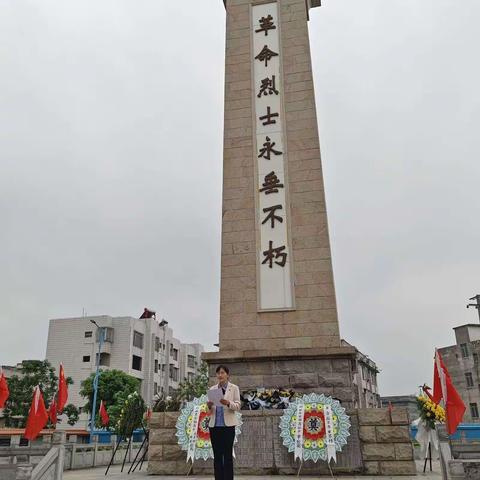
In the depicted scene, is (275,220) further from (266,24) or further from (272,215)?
(266,24)

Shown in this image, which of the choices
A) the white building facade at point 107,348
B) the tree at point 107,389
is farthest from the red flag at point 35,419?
the white building facade at point 107,348

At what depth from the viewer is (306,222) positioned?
11.6 metres

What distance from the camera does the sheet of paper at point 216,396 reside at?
539 cm

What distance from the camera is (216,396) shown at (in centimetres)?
541

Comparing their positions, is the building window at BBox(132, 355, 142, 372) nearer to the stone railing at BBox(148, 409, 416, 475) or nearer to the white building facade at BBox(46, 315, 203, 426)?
the white building facade at BBox(46, 315, 203, 426)

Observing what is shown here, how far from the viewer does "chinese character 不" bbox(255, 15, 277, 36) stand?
13883 mm

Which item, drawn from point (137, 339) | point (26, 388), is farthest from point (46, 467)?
point (137, 339)

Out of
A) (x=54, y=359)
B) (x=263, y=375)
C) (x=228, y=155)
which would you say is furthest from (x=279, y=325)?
(x=54, y=359)

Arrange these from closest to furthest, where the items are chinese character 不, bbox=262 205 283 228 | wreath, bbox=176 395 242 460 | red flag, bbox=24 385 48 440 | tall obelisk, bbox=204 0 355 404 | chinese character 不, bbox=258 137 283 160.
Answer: wreath, bbox=176 395 242 460 → tall obelisk, bbox=204 0 355 404 → red flag, bbox=24 385 48 440 → chinese character 不, bbox=262 205 283 228 → chinese character 不, bbox=258 137 283 160

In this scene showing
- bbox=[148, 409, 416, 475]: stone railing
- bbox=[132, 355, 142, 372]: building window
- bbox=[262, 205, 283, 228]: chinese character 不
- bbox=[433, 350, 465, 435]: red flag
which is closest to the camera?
bbox=[433, 350, 465, 435]: red flag

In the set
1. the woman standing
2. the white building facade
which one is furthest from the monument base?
the white building facade

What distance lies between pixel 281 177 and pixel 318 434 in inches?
243

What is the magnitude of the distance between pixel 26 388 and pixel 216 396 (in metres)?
30.6

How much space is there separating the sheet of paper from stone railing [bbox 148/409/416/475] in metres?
3.24
